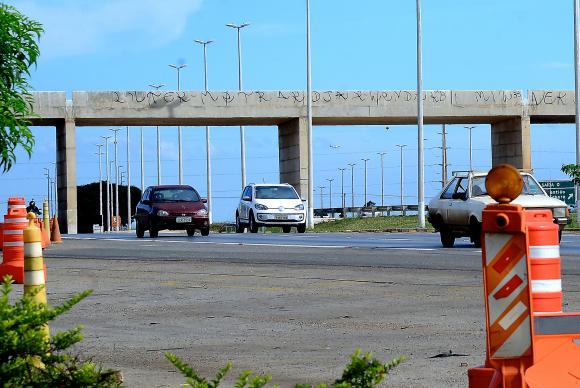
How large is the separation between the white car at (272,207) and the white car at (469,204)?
17.6 metres

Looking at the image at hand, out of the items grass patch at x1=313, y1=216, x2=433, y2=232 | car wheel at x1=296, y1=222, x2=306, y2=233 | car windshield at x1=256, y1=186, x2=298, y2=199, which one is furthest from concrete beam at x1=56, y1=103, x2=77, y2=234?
car wheel at x1=296, y1=222, x2=306, y2=233

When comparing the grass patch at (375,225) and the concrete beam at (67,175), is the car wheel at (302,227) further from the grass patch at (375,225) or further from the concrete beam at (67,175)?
the concrete beam at (67,175)

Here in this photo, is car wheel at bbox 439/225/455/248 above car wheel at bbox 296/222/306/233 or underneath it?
above

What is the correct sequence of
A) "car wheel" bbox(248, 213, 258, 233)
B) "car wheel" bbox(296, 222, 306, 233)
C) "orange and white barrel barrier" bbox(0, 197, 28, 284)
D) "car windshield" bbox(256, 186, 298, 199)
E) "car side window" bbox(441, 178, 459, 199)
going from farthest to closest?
"car wheel" bbox(296, 222, 306, 233) → "car windshield" bbox(256, 186, 298, 199) → "car wheel" bbox(248, 213, 258, 233) → "car side window" bbox(441, 178, 459, 199) → "orange and white barrel barrier" bbox(0, 197, 28, 284)

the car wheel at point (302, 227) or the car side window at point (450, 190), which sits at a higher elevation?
the car side window at point (450, 190)

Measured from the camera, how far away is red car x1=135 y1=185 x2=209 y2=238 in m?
39.9

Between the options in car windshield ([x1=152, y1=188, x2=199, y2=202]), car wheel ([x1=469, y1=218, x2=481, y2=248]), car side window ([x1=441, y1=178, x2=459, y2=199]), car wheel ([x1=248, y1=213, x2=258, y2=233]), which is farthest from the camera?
car wheel ([x1=248, y1=213, x2=258, y2=233])

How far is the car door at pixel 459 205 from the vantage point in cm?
2523

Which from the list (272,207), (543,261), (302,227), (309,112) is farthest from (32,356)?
(309,112)

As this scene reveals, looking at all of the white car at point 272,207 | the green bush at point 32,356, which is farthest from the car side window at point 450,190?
the green bush at point 32,356

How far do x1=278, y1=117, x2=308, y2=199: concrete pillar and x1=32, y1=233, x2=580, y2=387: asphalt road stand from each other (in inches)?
1498

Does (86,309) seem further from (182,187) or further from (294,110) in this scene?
(294,110)

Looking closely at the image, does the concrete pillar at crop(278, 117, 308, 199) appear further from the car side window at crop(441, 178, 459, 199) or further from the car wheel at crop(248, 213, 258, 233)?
the car side window at crop(441, 178, 459, 199)

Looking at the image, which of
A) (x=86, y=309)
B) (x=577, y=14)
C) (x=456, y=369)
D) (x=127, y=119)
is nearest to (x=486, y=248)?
(x=456, y=369)
